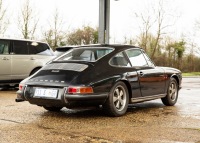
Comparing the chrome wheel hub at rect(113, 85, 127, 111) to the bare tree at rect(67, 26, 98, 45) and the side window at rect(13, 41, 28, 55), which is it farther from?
the bare tree at rect(67, 26, 98, 45)

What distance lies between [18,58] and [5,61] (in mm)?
482

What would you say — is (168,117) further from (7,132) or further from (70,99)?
(7,132)

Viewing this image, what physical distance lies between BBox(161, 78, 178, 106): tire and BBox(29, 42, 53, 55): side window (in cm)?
587

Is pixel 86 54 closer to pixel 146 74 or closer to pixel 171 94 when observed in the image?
pixel 146 74

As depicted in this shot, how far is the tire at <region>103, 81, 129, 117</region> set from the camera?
6637 mm

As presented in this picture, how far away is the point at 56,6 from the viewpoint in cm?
3297

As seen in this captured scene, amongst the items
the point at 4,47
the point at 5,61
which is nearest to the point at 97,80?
the point at 5,61

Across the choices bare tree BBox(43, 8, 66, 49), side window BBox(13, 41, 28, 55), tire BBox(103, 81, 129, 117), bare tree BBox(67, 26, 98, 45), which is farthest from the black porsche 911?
bare tree BBox(67, 26, 98, 45)

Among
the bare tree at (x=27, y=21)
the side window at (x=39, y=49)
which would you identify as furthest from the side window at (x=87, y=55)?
the bare tree at (x=27, y=21)

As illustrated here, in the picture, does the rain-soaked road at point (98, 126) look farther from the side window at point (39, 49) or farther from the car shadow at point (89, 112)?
the side window at point (39, 49)

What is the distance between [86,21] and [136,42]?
17.5 feet

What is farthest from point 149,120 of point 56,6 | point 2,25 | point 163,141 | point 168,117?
point 56,6

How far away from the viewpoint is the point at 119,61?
7.18 meters

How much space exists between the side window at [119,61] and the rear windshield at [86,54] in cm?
17
